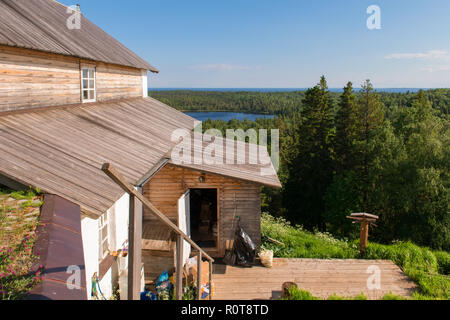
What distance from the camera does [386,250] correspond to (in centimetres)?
1028

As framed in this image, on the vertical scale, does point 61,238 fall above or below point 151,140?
below

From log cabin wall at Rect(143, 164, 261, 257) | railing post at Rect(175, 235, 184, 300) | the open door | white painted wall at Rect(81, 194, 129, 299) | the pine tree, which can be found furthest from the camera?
the pine tree

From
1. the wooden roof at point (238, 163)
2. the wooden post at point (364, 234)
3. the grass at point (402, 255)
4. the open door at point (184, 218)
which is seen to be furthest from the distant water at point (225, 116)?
the wooden post at point (364, 234)

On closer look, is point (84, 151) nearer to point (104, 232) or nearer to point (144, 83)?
point (104, 232)

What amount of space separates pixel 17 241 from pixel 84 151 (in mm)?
3387

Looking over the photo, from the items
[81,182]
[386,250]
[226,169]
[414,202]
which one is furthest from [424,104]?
[81,182]

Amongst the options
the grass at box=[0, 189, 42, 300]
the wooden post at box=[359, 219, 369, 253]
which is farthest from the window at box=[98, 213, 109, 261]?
the wooden post at box=[359, 219, 369, 253]

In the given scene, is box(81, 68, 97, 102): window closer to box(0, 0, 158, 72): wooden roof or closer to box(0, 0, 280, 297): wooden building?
box(0, 0, 280, 297): wooden building

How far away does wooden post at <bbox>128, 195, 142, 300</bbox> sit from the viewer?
7.59 ft

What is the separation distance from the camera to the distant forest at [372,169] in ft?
71.3

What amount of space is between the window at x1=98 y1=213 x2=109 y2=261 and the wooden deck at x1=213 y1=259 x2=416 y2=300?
3256mm

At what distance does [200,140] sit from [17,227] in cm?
1070
